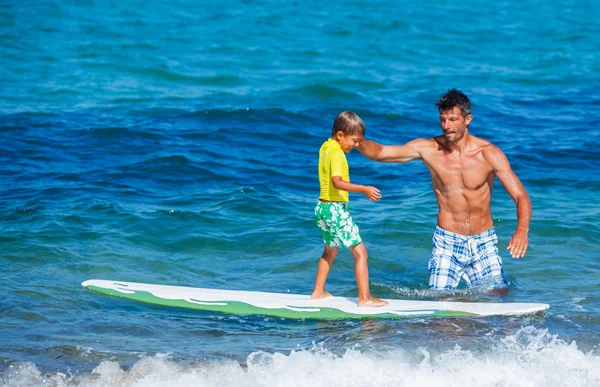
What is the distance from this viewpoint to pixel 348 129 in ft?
19.9

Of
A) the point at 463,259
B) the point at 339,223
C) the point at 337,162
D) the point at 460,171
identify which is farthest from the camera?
the point at 463,259

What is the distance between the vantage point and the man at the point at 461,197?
255 inches

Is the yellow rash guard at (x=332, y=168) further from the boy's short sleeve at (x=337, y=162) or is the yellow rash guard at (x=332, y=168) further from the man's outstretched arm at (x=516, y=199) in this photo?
the man's outstretched arm at (x=516, y=199)

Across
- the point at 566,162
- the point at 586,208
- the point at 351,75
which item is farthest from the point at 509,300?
the point at 351,75

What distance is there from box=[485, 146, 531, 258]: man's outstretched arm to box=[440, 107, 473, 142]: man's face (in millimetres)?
309

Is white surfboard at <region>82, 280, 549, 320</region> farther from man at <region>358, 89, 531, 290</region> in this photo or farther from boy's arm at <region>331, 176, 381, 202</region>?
boy's arm at <region>331, 176, 381, 202</region>

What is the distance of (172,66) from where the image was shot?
684 inches

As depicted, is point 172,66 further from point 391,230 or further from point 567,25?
point 567,25

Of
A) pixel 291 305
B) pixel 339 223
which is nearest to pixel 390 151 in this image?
pixel 339 223

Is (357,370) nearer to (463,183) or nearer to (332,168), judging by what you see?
(332,168)

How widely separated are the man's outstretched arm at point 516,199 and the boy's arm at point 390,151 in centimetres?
57

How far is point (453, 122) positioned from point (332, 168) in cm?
105

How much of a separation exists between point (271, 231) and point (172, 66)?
9.23 meters

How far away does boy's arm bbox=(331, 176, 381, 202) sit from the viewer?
569 centimetres
